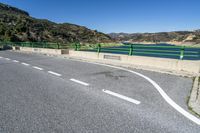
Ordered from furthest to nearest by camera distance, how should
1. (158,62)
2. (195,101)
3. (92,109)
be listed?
1. (158,62)
2. (195,101)
3. (92,109)

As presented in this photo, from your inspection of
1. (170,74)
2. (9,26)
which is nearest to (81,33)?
(9,26)

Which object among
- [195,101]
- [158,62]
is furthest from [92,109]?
[158,62]

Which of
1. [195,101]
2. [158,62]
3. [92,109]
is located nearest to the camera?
[92,109]

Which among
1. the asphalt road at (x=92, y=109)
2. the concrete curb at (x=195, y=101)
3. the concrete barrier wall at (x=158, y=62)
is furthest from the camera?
the concrete barrier wall at (x=158, y=62)

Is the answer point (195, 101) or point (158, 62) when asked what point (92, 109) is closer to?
point (195, 101)

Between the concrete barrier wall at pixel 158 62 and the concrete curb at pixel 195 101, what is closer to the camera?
the concrete curb at pixel 195 101

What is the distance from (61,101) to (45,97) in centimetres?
60

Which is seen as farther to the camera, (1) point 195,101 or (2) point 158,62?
(2) point 158,62

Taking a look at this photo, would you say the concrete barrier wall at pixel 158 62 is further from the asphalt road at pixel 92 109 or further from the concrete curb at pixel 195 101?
the concrete curb at pixel 195 101

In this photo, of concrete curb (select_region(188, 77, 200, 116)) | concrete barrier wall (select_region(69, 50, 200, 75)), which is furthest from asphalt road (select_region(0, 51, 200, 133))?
concrete barrier wall (select_region(69, 50, 200, 75))

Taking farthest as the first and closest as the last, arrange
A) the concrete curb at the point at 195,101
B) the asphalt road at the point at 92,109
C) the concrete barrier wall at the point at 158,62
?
the concrete barrier wall at the point at 158,62
the concrete curb at the point at 195,101
the asphalt road at the point at 92,109

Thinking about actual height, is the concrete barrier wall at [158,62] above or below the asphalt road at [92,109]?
above

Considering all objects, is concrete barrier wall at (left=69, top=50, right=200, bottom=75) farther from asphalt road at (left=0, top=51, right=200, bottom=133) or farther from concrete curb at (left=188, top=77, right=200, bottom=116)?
concrete curb at (left=188, top=77, right=200, bottom=116)

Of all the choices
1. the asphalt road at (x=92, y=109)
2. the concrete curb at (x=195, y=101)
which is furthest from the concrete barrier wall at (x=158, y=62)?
the concrete curb at (x=195, y=101)
